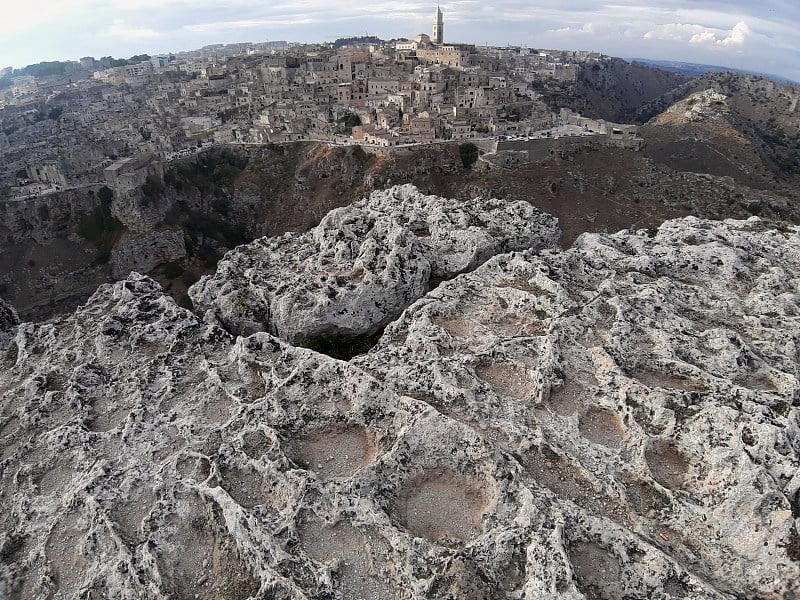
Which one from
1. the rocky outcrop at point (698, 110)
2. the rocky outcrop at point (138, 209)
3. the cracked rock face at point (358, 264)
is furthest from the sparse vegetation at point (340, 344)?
the rocky outcrop at point (698, 110)

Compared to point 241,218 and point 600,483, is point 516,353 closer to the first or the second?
point 600,483

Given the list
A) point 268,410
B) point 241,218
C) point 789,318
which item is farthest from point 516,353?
point 241,218

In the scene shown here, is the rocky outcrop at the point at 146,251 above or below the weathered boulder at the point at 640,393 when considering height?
below

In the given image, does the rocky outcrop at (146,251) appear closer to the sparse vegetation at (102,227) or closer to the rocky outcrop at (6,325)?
the sparse vegetation at (102,227)

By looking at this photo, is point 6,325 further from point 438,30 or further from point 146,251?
point 438,30

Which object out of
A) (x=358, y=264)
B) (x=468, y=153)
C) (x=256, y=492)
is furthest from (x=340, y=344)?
(x=468, y=153)

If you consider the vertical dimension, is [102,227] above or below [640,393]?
below
